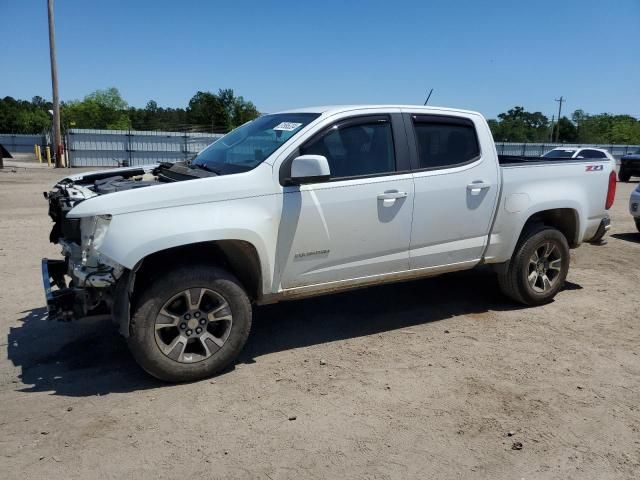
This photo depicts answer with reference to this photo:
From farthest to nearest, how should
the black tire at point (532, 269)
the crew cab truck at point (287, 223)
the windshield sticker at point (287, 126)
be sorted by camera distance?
the black tire at point (532, 269)
the windshield sticker at point (287, 126)
the crew cab truck at point (287, 223)

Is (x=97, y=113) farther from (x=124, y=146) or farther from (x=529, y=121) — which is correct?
(x=529, y=121)

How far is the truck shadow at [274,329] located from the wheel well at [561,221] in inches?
34.6

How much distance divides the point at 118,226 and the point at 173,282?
0.53 metres

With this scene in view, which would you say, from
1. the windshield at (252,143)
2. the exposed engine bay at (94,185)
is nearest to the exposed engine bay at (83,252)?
the exposed engine bay at (94,185)

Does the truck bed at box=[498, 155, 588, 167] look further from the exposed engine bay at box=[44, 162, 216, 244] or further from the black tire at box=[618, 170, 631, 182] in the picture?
the black tire at box=[618, 170, 631, 182]

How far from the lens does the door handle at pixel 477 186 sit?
503 cm

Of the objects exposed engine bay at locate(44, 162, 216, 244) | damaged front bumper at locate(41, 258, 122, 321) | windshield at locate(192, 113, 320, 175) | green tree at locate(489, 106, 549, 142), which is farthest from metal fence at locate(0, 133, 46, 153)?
green tree at locate(489, 106, 549, 142)

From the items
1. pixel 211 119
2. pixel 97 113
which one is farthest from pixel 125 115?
pixel 211 119

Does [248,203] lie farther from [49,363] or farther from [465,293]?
[465,293]

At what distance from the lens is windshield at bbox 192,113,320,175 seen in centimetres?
439

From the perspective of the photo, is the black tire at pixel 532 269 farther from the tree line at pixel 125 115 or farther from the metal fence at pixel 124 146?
the tree line at pixel 125 115

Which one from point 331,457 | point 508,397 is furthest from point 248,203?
point 508,397

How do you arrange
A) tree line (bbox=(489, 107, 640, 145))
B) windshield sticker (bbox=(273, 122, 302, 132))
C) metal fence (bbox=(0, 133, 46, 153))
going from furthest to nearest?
tree line (bbox=(489, 107, 640, 145))
metal fence (bbox=(0, 133, 46, 153))
windshield sticker (bbox=(273, 122, 302, 132))

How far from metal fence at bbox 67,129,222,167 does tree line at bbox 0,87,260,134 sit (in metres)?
15.6
